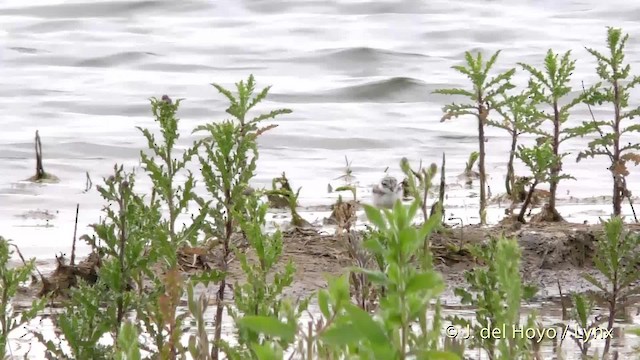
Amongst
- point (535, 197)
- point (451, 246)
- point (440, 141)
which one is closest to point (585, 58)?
point (440, 141)

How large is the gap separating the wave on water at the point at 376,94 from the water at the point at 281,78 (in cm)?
2

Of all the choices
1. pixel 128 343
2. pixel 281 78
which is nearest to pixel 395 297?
pixel 128 343

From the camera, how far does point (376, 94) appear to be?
1348 cm

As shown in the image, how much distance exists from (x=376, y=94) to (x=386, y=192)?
16.8ft

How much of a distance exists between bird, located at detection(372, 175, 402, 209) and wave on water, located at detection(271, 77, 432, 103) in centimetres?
451

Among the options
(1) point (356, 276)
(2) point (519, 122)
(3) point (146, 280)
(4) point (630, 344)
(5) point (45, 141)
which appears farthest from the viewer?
(5) point (45, 141)

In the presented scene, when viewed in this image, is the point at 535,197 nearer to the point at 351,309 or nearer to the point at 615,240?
the point at 615,240

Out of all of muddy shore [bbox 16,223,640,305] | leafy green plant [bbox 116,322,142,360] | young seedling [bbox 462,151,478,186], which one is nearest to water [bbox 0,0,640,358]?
young seedling [bbox 462,151,478,186]

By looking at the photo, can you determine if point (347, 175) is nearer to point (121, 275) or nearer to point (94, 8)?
point (121, 275)

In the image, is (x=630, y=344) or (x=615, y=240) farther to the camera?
(x=630, y=344)

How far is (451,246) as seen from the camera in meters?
6.44

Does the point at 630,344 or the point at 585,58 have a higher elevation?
the point at 585,58

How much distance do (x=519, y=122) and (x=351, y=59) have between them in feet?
27.1

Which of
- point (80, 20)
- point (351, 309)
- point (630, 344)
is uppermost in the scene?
point (80, 20)
